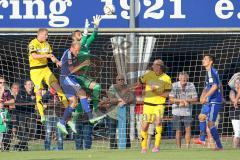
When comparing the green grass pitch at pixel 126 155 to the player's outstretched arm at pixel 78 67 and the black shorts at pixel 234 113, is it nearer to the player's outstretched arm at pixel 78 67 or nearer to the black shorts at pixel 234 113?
the player's outstretched arm at pixel 78 67

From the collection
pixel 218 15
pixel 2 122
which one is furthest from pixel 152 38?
pixel 2 122

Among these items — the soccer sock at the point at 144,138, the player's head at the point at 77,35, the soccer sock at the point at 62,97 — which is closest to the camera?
the soccer sock at the point at 144,138

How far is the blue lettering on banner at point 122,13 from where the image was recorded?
61.5 ft

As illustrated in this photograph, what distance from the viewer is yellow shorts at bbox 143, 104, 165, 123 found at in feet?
51.7

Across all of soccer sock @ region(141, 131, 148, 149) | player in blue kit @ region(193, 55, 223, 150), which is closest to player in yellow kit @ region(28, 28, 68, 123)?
soccer sock @ region(141, 131, 148, 149)

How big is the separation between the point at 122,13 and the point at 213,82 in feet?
12.1

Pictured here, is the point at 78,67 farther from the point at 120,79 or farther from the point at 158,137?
the point at 158,137

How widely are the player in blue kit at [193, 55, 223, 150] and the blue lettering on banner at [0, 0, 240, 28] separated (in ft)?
9.82

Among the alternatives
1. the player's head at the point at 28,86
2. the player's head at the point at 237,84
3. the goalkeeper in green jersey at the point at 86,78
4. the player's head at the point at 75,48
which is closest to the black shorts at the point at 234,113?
the player's head at the point at 237,84

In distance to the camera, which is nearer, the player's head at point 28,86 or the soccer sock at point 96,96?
the soccer sock at point 96,96

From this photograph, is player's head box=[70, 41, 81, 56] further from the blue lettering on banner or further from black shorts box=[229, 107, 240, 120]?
black shorts box=[229, 107, 240, 120]

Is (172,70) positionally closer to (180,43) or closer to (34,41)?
(180,43)

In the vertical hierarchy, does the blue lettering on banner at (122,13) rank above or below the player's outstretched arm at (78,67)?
above

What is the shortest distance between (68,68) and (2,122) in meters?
2.04
